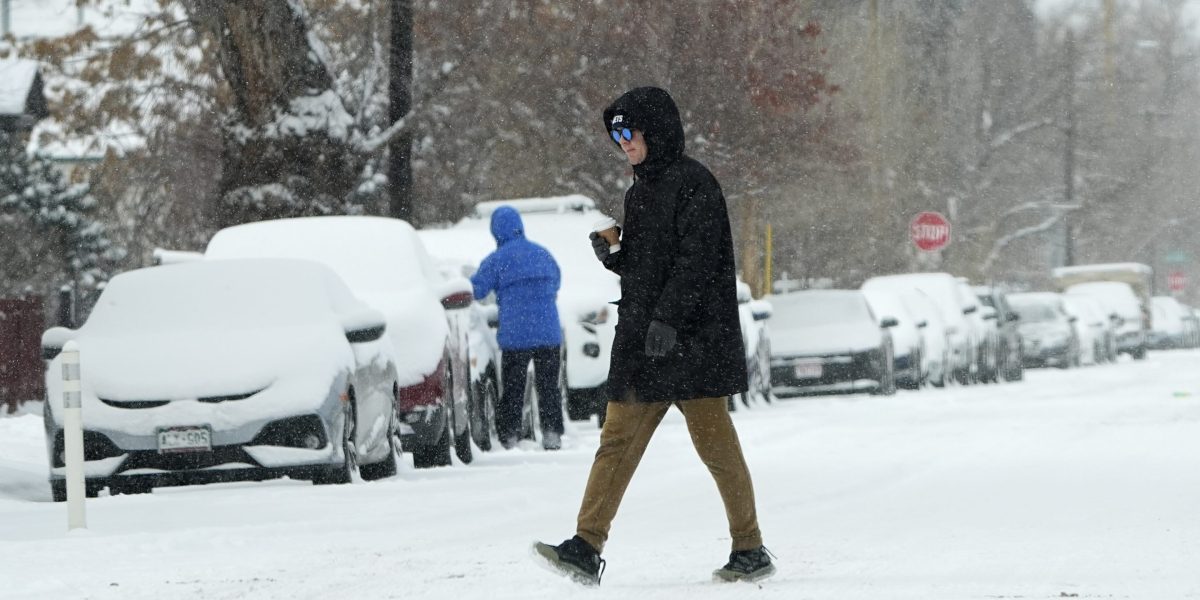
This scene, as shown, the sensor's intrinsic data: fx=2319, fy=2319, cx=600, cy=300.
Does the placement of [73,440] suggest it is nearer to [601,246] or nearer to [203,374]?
[203,374]

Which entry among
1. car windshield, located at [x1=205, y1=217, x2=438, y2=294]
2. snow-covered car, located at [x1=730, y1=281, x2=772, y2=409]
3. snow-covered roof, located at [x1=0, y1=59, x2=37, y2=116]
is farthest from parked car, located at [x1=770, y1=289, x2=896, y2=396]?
car windshield, located at [x1=205, y1=217, x2=438, y2=294]

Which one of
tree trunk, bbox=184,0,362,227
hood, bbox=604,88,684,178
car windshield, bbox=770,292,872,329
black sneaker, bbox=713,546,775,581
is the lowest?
black sneaker, bbox=713,546,775,581

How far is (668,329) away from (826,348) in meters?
20.5

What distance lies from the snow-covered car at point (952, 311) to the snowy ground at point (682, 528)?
56.3 ft

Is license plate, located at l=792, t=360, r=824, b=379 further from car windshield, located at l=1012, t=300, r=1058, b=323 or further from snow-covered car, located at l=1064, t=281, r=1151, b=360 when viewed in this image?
snow-covered car, located at l=1064, t=281, r=1151, b=360

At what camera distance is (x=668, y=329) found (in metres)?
7.41

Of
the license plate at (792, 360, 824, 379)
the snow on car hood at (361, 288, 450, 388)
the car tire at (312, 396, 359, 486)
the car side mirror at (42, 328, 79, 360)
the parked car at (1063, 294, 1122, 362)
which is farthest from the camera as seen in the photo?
the parked car at (1063, 294, 1122, 362)

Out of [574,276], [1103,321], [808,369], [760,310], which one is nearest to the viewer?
[574,276]

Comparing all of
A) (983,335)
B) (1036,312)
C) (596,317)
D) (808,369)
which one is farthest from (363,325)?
(1036,312)

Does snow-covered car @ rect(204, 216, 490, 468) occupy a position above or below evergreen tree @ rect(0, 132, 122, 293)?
below

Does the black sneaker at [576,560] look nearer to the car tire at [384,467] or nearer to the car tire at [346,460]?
the car tire at [346,460]

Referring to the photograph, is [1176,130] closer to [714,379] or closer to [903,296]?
[903,296]

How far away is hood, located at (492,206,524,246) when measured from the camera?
51.9 feet

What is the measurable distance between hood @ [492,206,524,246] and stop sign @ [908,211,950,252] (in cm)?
3279
